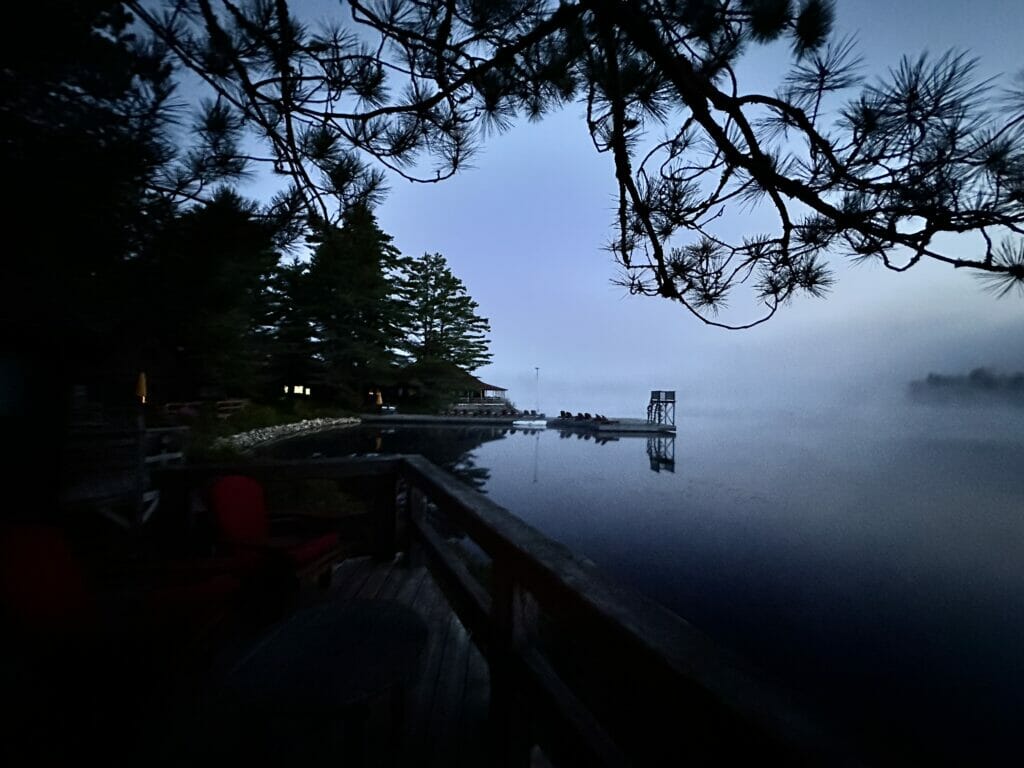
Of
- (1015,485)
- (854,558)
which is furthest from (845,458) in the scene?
(854,558)

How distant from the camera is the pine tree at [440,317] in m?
28.8

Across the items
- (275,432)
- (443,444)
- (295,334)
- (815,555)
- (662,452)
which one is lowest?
(815,555)

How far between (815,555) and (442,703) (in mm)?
15903

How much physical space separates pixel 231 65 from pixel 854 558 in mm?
18660

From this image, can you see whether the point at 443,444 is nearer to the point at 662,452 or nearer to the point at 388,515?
the point at 662,452

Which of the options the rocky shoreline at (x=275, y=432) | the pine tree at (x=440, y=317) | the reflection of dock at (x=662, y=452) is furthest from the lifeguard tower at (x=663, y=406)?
the rocky shoreline at (x=275, y=432)

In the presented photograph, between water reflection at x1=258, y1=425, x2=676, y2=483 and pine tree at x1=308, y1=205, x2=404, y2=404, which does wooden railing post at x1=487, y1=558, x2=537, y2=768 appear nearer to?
water reflection at x1=258, y1=425, x2=676, y2=483

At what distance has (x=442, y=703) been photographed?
1955 mm

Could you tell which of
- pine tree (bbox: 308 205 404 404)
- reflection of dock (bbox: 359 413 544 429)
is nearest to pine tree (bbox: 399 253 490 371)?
pine tree (bbox: 308 205 404 404)

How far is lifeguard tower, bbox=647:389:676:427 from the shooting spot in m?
32.6

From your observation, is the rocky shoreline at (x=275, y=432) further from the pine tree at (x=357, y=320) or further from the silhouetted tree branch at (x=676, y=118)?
the silhouetted tree branch at (x=676, y=118)

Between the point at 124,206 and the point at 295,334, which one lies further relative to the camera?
the point at 295,334

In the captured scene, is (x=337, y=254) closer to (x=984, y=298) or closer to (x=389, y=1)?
(x=389, y=1)

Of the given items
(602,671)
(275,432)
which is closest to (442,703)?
(602,671)
